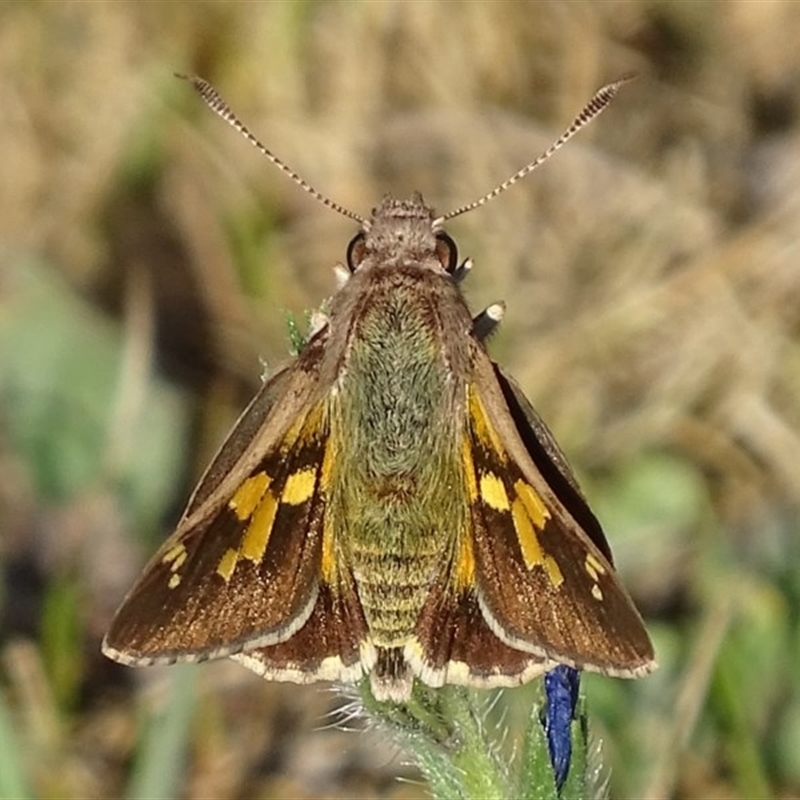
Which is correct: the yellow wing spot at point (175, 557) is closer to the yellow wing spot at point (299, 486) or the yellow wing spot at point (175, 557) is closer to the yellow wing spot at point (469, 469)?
the yellow wing spot at point (299, 486)

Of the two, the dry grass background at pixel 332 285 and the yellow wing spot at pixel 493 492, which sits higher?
the dry grass background at pixel 332 285

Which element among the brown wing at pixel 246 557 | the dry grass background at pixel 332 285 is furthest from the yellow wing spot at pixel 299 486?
the dry grass background at pixel 332 285

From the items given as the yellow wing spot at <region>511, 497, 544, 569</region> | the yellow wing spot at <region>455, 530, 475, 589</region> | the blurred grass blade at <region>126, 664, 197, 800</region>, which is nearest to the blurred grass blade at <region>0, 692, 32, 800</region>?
the blurred grass blade at <region>126, 664, 197, 800</region>

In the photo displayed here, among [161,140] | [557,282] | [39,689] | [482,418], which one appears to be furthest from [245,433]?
[161,140]

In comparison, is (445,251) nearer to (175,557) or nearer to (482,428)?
(482,428)

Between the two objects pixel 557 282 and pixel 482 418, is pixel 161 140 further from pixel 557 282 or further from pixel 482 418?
pixel 482 418

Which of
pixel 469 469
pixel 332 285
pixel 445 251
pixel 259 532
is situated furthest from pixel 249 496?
pixel 332 285

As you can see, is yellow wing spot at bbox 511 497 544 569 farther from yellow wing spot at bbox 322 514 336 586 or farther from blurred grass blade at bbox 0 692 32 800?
blurred grass blade at bbox 0 692 32 800
